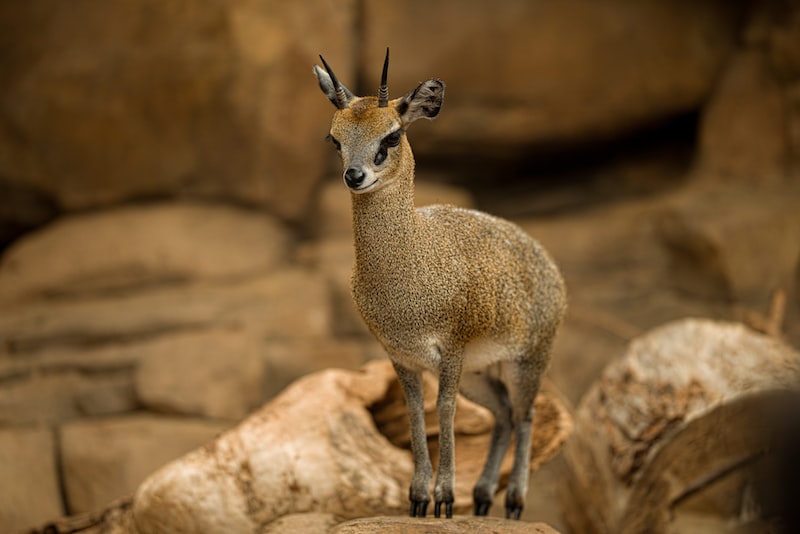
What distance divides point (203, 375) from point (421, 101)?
4.74 metres

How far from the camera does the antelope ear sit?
15.3 feet

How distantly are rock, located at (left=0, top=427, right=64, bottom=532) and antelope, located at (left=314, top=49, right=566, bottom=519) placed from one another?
13.4 feet

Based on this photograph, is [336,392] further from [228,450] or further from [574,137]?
[574,137]

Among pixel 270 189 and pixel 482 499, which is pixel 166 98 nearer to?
pixel 270 189

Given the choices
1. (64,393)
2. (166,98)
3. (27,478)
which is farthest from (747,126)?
(27,478)

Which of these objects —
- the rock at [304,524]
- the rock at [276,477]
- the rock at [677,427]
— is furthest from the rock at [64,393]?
the rock at [677,427]

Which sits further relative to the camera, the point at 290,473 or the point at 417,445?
the point at 290,473

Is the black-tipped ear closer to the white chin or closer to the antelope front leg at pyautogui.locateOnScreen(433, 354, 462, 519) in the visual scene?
the white chin

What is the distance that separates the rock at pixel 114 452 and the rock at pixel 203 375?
7.7 inches

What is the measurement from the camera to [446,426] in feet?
16.5

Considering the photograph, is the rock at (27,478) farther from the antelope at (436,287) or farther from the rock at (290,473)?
the antelope at (436,287)

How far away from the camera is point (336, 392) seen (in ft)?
20.1

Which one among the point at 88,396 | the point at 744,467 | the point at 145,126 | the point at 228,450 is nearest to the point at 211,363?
the point at 88,396

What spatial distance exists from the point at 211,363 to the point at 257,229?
1.66 metres
